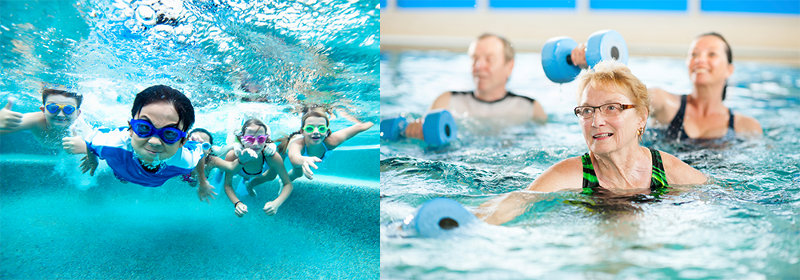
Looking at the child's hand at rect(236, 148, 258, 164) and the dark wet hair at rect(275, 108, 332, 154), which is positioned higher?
the dark wet hair at rect(275, 108, 332, 154)

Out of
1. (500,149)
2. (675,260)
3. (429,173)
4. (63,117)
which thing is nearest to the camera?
(675,260)

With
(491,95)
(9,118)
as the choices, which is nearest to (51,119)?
(9,118)

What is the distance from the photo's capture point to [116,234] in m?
2.73

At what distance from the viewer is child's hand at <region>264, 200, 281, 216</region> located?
2.80 meters

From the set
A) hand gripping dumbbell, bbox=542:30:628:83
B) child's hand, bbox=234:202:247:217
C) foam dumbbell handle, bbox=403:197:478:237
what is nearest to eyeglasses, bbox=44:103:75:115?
child's hand, bbox=234:202:247:217

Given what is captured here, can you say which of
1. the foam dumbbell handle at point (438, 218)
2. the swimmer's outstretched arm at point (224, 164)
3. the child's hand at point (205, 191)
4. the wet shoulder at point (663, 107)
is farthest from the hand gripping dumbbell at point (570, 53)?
the child's hand at point (205, 191)

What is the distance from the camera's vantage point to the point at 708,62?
15.4 ft

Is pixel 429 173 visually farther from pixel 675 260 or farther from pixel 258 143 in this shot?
pixel 675 260

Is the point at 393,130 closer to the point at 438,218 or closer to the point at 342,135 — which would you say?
the point at 342,135

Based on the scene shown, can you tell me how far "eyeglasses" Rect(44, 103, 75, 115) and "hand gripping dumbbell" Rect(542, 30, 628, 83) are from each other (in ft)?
7.53

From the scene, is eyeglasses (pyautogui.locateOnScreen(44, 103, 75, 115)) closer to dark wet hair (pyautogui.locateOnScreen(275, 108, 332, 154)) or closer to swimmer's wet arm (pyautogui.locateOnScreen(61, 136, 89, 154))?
swimmer's wet arm (pyautogui.locateOnScreen(61, 136, 89, 154))

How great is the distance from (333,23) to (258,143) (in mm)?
603

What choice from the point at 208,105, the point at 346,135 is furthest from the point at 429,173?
the point at 208,105

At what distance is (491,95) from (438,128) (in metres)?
1.30
